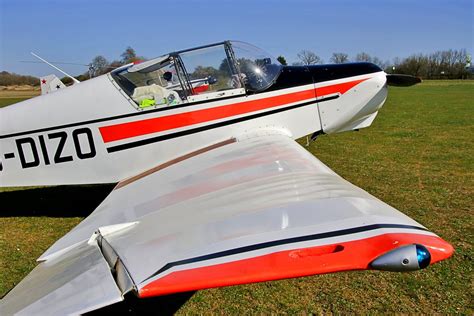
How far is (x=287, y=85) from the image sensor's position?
4840mm

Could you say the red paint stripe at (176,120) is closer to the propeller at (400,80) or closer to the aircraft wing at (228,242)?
the aircraft wing at (228,242)

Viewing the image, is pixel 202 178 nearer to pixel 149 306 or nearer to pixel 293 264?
pixel 149 306

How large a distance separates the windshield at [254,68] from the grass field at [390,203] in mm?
2340

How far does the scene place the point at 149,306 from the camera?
3189 millimetres

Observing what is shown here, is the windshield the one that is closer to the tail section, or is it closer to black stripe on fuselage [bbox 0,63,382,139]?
black stripe on fuselage [bbox 0,63,382,139]

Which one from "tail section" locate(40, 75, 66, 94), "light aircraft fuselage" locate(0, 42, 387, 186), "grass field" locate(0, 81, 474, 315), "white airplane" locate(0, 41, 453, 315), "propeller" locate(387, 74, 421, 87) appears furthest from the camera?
"tail section" locate(40, 75, 66, 94)

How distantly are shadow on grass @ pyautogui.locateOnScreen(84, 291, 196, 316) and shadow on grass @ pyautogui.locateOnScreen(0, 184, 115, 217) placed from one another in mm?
2505

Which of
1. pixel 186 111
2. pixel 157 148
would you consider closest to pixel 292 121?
pixel 186 111

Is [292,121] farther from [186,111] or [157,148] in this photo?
[157,148]

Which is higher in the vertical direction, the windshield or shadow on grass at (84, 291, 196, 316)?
the windshield

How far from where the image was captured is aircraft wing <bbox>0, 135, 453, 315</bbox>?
1.90 m

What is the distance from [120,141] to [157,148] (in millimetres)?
430

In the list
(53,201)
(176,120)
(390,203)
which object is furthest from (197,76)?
(53,201)

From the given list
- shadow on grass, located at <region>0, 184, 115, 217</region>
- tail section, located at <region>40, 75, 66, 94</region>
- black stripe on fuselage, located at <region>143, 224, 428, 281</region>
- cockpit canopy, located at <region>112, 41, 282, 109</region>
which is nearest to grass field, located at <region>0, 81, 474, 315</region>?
shadow on grass, located at <region>0, 184, 115, 217</region>
